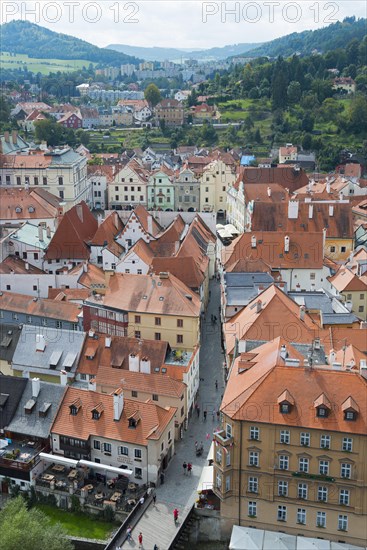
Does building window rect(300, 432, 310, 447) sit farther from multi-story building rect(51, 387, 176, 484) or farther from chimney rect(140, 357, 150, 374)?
chimney rect(140, 357, 150, 374)

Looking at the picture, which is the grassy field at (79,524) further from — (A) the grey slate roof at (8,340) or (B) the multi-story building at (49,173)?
(B) the multi-story building at (49,173)

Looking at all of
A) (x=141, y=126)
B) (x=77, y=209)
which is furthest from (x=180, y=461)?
(x=141, y=126)

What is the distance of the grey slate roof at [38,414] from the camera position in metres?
36.6

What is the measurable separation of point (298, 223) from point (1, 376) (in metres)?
33.6

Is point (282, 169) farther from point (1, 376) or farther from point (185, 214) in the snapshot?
point (1, 376)

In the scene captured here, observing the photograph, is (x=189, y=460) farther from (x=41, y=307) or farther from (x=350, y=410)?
(x=41, y=307)

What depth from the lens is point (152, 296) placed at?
45.7m

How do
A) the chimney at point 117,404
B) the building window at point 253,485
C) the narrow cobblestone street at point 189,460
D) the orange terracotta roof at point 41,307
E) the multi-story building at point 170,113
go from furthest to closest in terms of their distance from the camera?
the multi-story building at point 170,113 → the orange terracotta roof at point 41,307 → the chimney at point 117,404 → the narrow cobblestone street at point 189,460 → the building window at point 253,485

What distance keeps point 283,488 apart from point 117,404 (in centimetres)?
980

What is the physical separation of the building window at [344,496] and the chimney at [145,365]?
46.9 ft

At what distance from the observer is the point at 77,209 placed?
216 ft

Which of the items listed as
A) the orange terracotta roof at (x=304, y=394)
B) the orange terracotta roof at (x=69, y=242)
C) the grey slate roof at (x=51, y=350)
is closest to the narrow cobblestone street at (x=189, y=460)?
the orange terracotta roof at (x=304, y=394)

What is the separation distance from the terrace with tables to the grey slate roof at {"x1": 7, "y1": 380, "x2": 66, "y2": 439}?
210cm

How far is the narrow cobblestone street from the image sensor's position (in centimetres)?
3138
